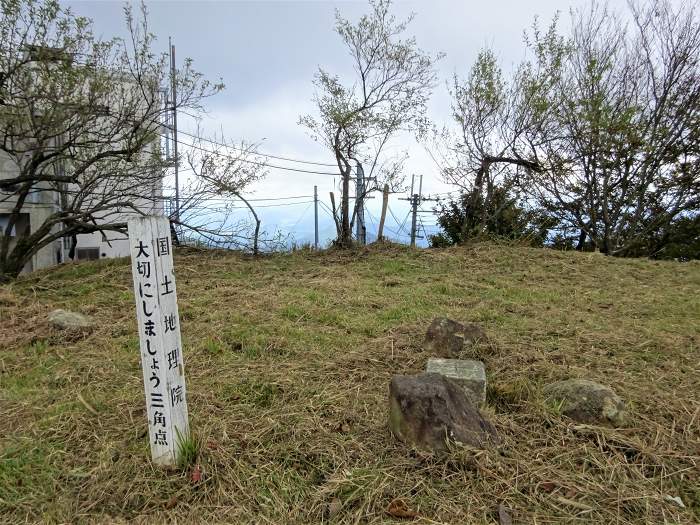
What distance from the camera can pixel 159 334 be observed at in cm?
169

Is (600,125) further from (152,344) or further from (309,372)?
(152,344)

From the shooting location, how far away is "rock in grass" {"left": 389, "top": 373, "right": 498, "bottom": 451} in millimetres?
1856

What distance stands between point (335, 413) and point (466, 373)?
734 mm

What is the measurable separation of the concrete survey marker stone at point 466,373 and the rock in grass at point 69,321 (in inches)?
110

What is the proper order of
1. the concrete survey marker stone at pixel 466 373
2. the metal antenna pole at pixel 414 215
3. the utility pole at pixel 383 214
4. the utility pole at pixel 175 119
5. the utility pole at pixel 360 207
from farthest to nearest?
the metal antenna pole at pixel 414 215
the utility pole at pixel 383 214
the utility pole at pixel 360 207
the utility pole at pixel 175 119
the concrete survey marker stone at pixel 466 373

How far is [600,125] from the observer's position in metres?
7.84

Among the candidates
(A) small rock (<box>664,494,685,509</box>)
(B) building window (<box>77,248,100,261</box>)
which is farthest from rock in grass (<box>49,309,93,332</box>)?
(B) building window (<box>77,248,100,261</box>)

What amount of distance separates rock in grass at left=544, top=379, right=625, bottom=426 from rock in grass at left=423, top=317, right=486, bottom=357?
710 millimetres

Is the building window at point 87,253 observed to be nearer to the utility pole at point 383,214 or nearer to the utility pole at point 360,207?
the utility pole at point 360,207

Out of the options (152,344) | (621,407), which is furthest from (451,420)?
(152,344)

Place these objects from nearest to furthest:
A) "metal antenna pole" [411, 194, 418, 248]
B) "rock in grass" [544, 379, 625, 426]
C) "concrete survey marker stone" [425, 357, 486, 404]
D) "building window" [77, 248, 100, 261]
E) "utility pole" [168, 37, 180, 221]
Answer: "rock in grass" [544, 379, 625, 426] → "concrete survey marker stone" [425, 357, 486, 404] → "utility pole" [168, 37, 180, 221] → "metal antenna pole" [411, 194, 418, 248] → "building window" [77, 248, 100, 261]

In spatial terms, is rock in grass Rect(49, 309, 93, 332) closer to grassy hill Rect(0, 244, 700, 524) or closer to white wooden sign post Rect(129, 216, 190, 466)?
grassy hill Rect(0, 244, 700, 524)

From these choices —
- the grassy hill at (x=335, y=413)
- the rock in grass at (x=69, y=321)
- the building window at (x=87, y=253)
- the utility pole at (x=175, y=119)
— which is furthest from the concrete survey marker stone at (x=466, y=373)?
the building window at (x=87, y=253)

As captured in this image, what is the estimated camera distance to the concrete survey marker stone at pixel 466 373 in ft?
7.39
